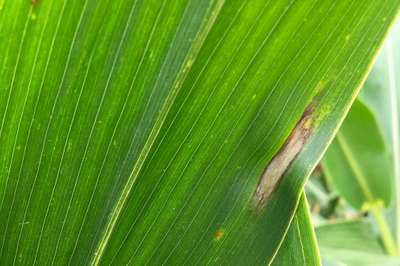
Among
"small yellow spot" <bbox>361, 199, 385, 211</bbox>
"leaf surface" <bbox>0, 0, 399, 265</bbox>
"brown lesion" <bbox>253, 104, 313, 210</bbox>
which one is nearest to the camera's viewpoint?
"leaf surface" <bbox>0, 0, 399, 265</bbox>

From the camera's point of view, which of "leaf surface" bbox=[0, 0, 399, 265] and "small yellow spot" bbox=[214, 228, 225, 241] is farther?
"small yellow spot" bbox=[214, 228, 225, 241]

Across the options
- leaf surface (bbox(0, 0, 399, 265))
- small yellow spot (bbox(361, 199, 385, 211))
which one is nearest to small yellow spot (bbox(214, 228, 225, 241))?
leaf surface (bbox(0, 0, 399, 265))

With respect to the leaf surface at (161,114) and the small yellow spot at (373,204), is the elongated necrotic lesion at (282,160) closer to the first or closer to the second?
the leaf surface at (161,114)

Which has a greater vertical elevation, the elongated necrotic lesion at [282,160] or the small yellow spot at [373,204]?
the small yellow spot at [373,204]

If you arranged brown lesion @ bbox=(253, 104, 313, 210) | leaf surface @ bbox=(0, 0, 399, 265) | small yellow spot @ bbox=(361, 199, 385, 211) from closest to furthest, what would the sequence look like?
leaf surface @ bbox=(0, 0, 399, 265) → brown lesion @ bbox=(253, 104, 313, 210) → small yellow spot @ bbox=(361, 199, 385, 211)

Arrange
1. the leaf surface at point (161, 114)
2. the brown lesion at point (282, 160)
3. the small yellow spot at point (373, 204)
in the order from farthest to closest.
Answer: the small yellow spot at point (373, 204) → the brown lesion at point (282, 160) → the leaf surface at point (161, 114)

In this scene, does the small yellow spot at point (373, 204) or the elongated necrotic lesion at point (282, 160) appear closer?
the elongated necrotic lesion at point (282, 160)

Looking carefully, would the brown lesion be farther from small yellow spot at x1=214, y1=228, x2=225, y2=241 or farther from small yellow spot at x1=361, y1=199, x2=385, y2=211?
small yellow spot at x1=361, y1=199, x2=385, y2=211

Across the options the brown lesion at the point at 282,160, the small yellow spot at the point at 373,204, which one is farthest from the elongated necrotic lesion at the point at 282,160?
the small yellow spot at the point at 373,204

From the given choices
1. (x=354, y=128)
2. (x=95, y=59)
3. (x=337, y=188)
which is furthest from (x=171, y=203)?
(x=337, y=188)
